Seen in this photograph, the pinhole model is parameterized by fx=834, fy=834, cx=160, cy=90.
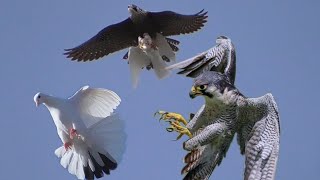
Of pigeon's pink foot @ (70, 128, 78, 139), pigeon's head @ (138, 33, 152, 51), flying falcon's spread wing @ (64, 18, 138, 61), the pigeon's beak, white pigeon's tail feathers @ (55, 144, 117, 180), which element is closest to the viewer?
the pigeon's beak

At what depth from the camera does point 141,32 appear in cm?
1439

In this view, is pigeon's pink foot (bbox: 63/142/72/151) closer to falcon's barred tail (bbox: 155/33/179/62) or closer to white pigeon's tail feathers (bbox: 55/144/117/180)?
white pigeon's tail feathers (bbox: 55/144/117/180)

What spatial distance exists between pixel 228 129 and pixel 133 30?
5511mm

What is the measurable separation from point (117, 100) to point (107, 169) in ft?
3.40

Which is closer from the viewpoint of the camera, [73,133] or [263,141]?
[263,141]

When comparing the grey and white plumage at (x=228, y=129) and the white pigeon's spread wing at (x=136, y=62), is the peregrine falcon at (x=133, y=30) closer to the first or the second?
the white pigeon's spread wing at (x=136, y=62)

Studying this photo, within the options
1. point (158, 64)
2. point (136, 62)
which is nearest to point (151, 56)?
point (158, 64)

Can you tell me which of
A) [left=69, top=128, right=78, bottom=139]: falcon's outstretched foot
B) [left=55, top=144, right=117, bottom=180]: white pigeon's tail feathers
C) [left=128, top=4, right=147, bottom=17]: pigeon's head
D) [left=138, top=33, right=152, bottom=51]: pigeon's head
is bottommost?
[left=55, top=144, right=117, bottom=180]: white pigeon's tail feathers

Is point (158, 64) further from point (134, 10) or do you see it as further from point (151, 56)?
point (134, 10)

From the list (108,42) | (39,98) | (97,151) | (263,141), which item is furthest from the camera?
(108,42)

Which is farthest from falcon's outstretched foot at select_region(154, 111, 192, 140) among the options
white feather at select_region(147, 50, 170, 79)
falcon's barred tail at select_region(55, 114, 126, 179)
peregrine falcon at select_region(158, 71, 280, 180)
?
white feather at select_region(147, 50, 170, 79)

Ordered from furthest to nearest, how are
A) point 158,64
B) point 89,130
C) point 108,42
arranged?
point 108,42 < point 158,64 < point 89,130

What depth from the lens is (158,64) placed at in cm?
1417

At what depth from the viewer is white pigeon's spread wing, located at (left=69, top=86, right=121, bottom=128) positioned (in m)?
12.2
